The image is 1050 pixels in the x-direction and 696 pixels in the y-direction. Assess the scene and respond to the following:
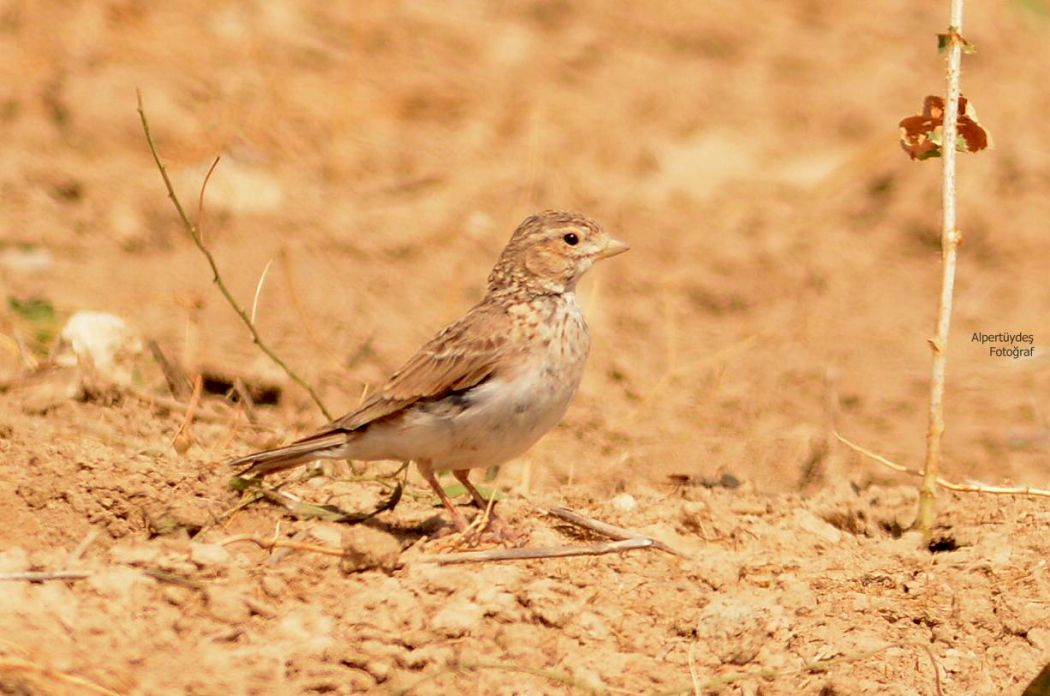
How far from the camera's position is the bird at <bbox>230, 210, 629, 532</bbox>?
16.4 ft

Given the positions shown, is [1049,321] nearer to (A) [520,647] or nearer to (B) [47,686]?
(A) [520,647]

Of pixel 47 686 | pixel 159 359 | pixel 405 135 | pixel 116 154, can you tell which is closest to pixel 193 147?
pixel 116 154

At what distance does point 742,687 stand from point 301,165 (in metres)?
6.15

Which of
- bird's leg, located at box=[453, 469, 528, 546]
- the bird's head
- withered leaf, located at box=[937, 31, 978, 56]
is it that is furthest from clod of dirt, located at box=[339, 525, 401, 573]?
withered leaf, located at box=[937, 31, 978, 56]

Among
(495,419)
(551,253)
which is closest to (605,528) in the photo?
(495,419)

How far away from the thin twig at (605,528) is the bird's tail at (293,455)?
707 millimetres

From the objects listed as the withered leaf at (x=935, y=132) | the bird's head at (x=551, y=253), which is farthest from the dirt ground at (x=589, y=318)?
the withered leaf at (x=935, y=132)

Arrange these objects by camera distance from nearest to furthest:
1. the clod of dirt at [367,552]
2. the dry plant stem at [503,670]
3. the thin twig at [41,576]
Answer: the dry plant stem at [503,670] → the thin twig at [41,576] → the clod of dirt at [367,552]

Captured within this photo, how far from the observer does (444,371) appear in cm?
512

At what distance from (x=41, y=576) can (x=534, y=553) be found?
1.38 meters

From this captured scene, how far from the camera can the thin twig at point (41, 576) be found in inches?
166

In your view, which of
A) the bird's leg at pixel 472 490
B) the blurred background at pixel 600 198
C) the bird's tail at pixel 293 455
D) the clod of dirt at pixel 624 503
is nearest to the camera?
the bird's tail at pixel 293 455

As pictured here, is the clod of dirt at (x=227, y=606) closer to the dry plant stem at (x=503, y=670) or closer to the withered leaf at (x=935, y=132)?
the dry plant stem at (x=503, y=670)

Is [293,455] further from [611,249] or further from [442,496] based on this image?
[611,249]
